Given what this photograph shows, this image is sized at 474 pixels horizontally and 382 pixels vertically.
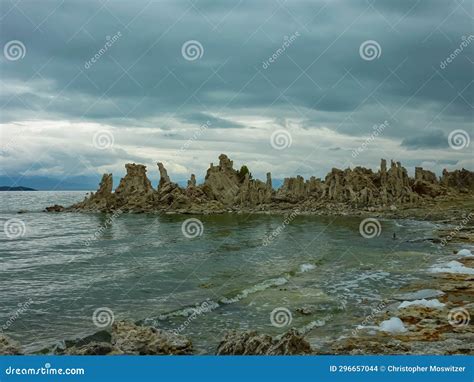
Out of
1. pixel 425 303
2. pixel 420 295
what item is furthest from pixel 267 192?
pixel 425 303

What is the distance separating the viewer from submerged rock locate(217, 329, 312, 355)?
12.8 metres

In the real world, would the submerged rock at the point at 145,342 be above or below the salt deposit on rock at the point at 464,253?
below

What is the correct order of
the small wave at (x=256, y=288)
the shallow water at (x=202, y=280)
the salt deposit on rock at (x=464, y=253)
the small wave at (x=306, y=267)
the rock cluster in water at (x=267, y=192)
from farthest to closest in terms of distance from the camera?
1. the rock cluster in water at (x=267, y=192)
2. the salt deposit on rock at (x=464, y=253)
3. the small wave at (x=306, y=267)
4. the small wave at (x=256, y=288)
5. the shallow water at (x=202, y=280)

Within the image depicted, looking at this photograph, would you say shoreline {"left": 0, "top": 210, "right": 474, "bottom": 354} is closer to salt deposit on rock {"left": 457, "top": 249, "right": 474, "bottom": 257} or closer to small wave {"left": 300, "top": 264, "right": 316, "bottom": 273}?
small wave {"left": 300, "top": 264, "right": 316, "bottom": 273}

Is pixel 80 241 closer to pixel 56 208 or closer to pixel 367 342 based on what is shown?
pixel 367 342

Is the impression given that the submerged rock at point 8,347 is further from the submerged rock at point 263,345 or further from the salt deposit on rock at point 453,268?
the salt deposit on rock at point 453,268

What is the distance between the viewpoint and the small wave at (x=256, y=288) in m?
22.6

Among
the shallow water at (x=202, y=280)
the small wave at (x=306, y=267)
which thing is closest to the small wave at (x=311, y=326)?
the shallow water at (x=202, y=280)

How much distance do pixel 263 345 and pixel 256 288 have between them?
1199cm

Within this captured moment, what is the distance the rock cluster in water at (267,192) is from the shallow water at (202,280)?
140ft

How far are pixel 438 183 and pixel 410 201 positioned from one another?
52.2ft

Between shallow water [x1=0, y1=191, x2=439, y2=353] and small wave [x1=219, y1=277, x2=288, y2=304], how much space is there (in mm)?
53

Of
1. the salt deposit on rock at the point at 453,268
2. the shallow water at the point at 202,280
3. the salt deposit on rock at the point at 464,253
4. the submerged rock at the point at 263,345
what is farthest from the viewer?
the salt deposit on rock at the point at 464,253

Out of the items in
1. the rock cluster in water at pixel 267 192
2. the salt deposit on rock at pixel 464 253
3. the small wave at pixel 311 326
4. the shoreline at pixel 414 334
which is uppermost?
the rock cluster in water at pixel 267 192
